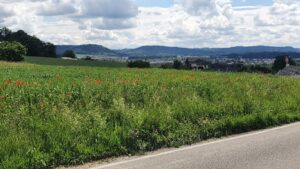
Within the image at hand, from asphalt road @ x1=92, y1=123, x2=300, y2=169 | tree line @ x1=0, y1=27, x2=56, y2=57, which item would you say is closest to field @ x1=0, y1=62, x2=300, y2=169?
asphalt road @ x1=92, y1=123, x2=300, y2=169

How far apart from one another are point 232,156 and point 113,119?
2749mm

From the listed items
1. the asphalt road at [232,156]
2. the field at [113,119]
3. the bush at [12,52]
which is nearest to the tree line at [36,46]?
the bush at [12,52]

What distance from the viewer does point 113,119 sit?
9.17 m

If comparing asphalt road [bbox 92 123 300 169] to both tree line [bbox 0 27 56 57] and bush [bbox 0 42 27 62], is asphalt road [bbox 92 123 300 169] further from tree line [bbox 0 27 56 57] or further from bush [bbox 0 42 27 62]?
tree line [bbox 0 27 56 57]

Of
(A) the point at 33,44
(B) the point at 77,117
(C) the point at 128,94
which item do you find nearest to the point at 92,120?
→ (B) the point at 77,117

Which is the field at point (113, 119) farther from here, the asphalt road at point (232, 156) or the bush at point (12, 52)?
the bush at point (12, 52)

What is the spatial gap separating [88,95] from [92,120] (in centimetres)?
285

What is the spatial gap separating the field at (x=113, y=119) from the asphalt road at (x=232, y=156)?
20.4 inches

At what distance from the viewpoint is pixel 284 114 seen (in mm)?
11820

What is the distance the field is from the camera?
281 inches

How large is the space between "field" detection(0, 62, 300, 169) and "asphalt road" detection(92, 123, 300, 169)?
0.52 m

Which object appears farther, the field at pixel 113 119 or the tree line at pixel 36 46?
the tree line at pixel 36 46

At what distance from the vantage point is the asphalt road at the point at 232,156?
22.6 ft

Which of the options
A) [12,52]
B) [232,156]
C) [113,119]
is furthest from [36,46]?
[232,156]
